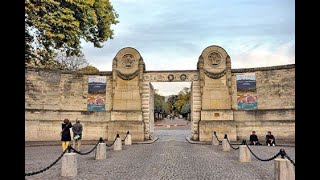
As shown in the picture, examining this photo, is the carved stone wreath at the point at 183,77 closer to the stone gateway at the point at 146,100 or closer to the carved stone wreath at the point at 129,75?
the stone gateway at the point at 146,100

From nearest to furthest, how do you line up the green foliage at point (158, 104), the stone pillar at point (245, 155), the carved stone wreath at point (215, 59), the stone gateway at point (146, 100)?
1. the stone pillar at point (245, 155)
2. the stone gateway at point (146, 100)
3. the carved stone wreath at point (215, 59)
4. the green foliage at point (158, 104)

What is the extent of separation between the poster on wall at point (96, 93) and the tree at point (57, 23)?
362 cm

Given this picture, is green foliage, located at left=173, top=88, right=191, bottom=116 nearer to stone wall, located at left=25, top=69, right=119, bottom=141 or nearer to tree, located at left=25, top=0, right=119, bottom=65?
stone wall, located at left=25, top=69, right=119, bottom=141

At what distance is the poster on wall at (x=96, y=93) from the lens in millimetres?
25359

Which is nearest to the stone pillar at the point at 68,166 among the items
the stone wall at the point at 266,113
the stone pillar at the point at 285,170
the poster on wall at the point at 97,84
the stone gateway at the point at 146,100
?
the stone pillar at the point at 285,170

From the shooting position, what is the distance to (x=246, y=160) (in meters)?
13.4

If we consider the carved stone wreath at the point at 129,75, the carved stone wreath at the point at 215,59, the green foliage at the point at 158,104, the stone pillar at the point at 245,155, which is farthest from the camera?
the green foliage at the point at 158,104

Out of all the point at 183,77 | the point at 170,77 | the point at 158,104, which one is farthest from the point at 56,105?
the point at 158,104

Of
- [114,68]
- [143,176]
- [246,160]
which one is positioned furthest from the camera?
[114,68]
